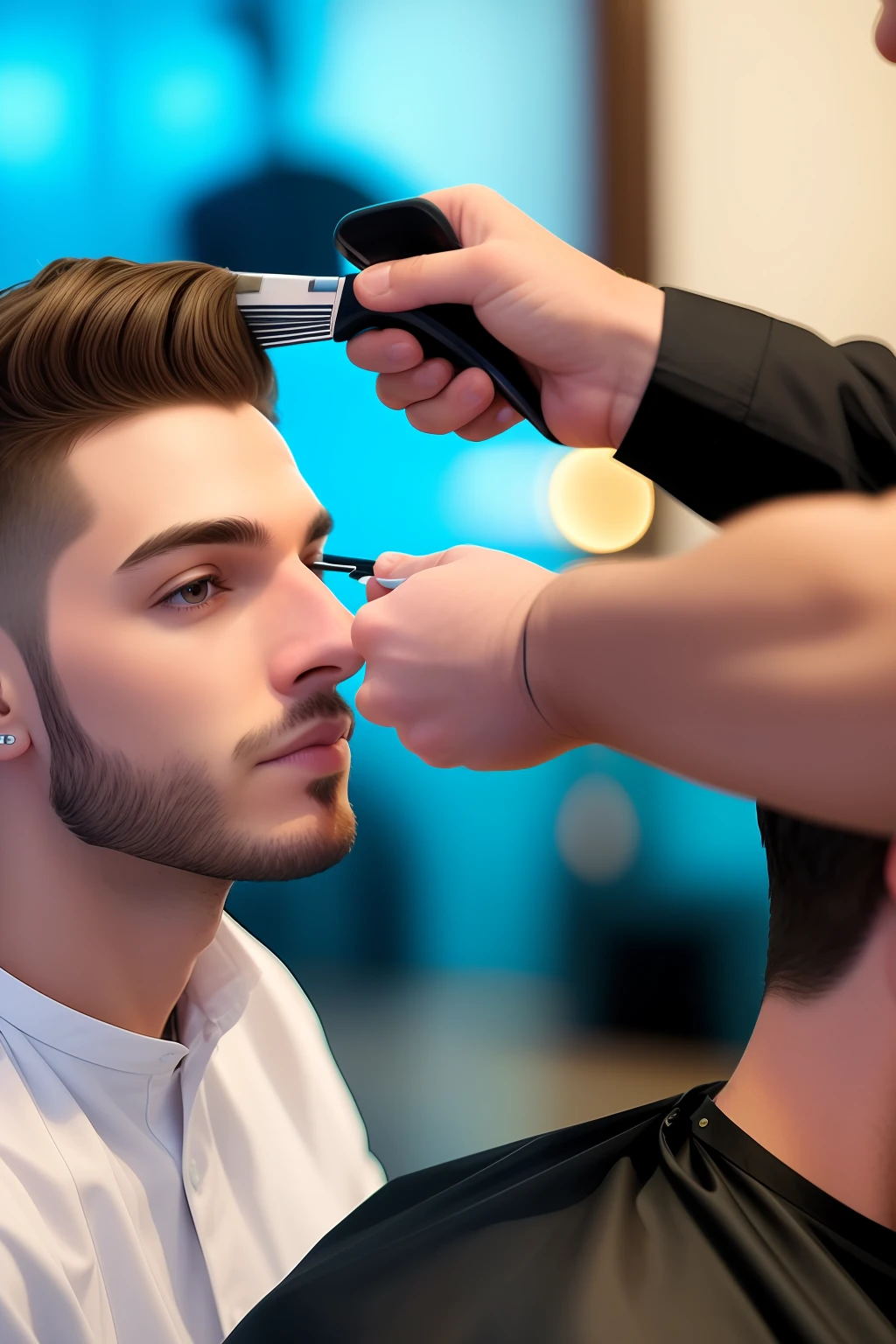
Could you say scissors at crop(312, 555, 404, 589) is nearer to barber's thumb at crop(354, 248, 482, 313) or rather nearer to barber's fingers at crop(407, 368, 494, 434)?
barber's fingers at crop(407, 368, 494, 434)

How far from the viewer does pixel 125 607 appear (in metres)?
1.13

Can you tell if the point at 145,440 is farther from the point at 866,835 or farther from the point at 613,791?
the point at 613,791

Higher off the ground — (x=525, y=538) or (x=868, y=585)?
(x=868, y=585)

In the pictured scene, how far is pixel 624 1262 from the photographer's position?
699 millimetres

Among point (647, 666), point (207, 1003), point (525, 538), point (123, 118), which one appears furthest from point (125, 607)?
point (123, 118)

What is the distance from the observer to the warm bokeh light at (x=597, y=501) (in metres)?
1.96

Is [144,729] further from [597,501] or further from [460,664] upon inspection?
[597,501]

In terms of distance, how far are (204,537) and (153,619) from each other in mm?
98

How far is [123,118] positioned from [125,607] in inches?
44.1

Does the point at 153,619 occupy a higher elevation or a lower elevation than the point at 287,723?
higher

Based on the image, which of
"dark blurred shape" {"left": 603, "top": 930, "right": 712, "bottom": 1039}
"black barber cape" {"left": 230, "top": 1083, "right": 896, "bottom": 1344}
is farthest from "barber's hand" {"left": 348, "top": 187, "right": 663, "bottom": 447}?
"dark blurred shape" {"left": 603, "top": 930, "right": 712, "bottom": 1039}

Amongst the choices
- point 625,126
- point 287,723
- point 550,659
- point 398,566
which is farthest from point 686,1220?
point 625,126

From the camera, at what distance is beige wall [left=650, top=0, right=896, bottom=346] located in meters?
1.83

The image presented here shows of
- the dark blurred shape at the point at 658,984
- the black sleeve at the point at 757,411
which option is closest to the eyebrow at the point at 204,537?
the black sleeve at the point at 757,411
